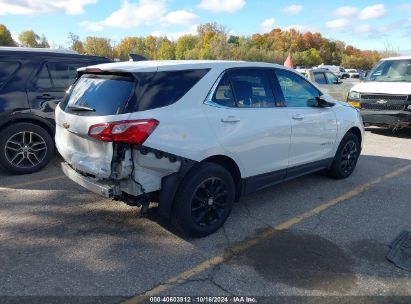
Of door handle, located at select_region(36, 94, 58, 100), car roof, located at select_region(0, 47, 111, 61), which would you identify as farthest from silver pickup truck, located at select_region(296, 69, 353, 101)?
door handle, located at select_region(36, 94, 58, 100)

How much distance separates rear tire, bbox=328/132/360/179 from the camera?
5.75 m

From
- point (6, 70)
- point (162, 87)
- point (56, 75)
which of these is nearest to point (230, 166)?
point (162, 87)

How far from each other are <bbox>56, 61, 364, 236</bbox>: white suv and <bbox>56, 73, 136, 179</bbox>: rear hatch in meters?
0.01

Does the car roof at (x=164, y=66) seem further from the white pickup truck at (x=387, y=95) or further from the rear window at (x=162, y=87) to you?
the white pickup truck at (x=387, y=95)

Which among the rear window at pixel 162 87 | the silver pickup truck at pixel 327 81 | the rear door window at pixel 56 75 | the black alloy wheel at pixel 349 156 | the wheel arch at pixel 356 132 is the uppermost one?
the rear door window at pixel 56 75

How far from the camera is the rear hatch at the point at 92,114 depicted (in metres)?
3.43

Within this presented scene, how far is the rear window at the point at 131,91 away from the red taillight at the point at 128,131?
12cm

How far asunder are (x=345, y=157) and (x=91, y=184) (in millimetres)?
3973

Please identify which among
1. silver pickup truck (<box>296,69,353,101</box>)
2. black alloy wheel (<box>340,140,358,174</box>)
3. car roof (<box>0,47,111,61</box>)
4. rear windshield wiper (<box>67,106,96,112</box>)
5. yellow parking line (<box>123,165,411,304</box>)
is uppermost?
car roof (<box>0,47,111,61</box>)

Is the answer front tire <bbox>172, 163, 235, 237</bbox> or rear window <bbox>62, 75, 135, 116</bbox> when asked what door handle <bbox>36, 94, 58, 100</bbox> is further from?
front tire <bbox>172, 163, 235, 237</bbox>

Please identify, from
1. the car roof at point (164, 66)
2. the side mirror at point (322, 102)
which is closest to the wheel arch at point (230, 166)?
the car roof at point (164, 66)

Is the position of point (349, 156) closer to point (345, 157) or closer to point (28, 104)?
point (345, 157)

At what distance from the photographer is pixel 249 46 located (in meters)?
94.9

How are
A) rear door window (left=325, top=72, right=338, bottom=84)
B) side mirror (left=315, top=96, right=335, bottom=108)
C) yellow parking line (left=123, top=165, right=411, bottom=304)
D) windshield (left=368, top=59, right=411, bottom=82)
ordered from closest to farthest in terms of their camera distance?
yellow parking line (left=123, top=165, right=411, bottom=304), side mirror (left=315, top=96, right=335, bottom=108), windshield (left=368, top=59, right=411, bottom=82), rear door window (left=325, top=72, right=338, bottom=84)
